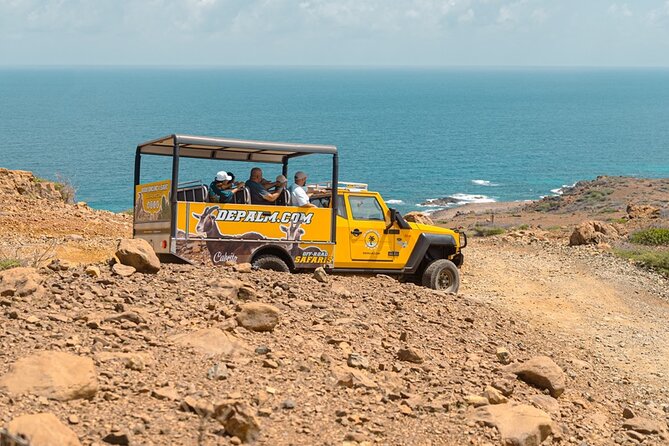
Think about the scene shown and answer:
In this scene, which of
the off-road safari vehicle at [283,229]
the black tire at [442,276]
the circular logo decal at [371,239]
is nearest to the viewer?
the off-road safari vehicle at [283,229]

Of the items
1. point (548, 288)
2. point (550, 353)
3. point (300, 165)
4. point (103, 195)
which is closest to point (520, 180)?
point (300, 165)

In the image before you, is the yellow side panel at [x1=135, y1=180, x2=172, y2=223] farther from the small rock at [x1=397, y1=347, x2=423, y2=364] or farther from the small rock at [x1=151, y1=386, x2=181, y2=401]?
the small rock at [x1=151, y1=386, x2=181, y2=401]

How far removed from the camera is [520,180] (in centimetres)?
9306

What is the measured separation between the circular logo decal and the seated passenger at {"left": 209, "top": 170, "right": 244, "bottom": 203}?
2.58 m

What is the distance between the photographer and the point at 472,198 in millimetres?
76000

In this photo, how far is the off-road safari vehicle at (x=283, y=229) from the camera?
15344 mm

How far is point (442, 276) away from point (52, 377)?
11.2 m

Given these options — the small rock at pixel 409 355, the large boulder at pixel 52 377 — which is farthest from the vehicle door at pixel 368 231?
the large boulder at pixel 52 377

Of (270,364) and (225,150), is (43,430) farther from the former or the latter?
(225,150)

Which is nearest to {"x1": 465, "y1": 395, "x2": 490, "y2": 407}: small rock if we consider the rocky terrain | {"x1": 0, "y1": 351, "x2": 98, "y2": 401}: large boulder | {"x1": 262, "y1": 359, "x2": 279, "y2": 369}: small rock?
the rocky terrain

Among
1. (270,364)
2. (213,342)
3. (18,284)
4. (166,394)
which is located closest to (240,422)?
(166,394)

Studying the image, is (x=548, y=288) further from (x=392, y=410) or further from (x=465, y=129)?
(x=465, y=129)

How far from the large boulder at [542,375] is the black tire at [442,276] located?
6.57 m

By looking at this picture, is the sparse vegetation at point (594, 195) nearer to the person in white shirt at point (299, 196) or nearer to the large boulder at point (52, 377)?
the person in white shirt at point (299, 196)
